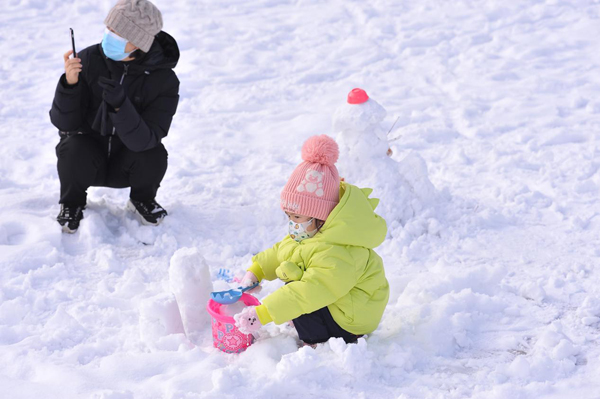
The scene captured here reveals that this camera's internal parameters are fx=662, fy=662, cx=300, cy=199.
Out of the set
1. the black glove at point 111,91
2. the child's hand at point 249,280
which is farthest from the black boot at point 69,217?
the child's hand at point 249,280

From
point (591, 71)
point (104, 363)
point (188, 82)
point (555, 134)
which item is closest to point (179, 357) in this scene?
point (104, 363)

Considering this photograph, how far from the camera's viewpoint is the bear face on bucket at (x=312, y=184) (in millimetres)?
2686

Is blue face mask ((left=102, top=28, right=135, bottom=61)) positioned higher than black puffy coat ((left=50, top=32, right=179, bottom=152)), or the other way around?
blue face mask ((left=102, top=28, right=135, bottom=61))

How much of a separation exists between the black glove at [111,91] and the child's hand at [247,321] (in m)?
1.53

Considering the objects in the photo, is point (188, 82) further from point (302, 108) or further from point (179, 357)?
point (179, 357)

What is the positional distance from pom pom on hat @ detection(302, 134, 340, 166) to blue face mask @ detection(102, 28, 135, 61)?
57.4 inches

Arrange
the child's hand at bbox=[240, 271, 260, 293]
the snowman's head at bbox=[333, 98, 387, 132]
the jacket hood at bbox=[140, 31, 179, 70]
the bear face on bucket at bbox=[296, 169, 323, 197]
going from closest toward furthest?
the bear face on bucket at bbox=[296, 169, 323, 197], the child's hand at bbox=[240, 271, 260, 293], the jacket hood at bbox=[140, 31, 179, 70], the snowman's head at bbox=[333, 98, 387, 132]

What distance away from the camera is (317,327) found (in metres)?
2.75

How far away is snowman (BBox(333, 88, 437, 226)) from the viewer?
3.91 m

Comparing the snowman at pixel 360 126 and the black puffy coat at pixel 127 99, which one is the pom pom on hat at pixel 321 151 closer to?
the snowman at pixel 360 126

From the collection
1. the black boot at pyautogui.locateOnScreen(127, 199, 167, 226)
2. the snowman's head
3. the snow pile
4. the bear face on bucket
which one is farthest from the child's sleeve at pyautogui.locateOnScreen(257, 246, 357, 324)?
the black boot at pyautogui.locateOnScreen(127, 199, 167, 226)

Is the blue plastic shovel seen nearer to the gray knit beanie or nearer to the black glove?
the black glove

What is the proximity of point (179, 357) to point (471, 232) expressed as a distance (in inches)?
79.8

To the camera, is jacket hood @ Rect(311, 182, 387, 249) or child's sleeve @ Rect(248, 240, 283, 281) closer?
jacket hood @ Rect(311, 182, 387, 249)
